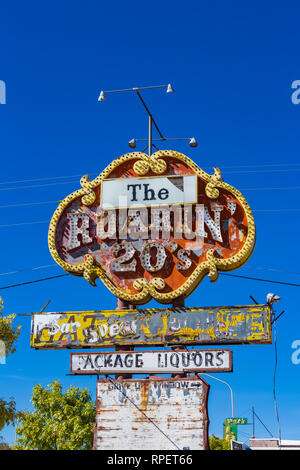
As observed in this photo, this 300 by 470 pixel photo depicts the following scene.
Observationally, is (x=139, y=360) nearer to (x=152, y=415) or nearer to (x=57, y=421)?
(x=152, y=415)

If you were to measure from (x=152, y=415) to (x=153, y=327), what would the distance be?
8.29 feet

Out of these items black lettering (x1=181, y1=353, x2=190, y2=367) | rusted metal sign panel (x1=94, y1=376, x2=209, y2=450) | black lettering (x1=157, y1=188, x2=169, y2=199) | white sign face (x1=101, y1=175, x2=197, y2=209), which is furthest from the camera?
black lettering (x1=157, y1=188, x2=169, y2=199)

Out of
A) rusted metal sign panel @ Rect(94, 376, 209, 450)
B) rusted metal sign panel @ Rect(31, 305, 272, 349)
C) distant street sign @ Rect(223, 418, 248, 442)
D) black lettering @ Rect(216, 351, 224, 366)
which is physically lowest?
rusted metal sign panel @ Rect(94, 376, 209, 450)

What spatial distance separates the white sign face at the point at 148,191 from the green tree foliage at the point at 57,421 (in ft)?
85.9

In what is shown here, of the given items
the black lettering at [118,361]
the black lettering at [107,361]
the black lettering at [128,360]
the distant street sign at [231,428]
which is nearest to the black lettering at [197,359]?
the black lettering at [128,360]

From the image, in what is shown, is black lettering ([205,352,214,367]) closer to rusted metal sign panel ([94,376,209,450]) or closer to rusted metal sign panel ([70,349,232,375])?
rusted metal sign panel ([70,349,232,375])

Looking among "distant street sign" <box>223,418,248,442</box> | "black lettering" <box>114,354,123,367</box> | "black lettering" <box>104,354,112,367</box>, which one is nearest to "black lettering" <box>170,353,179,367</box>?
"black lettering" <box>114,354,123,367</box>

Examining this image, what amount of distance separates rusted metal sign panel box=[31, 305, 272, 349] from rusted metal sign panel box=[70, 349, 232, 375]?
43 cm

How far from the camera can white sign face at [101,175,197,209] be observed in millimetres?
21516

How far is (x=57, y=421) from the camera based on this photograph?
151ft

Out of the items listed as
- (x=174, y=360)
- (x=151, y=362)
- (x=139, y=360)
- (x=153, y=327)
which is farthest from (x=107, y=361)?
(x=174, y=360)
